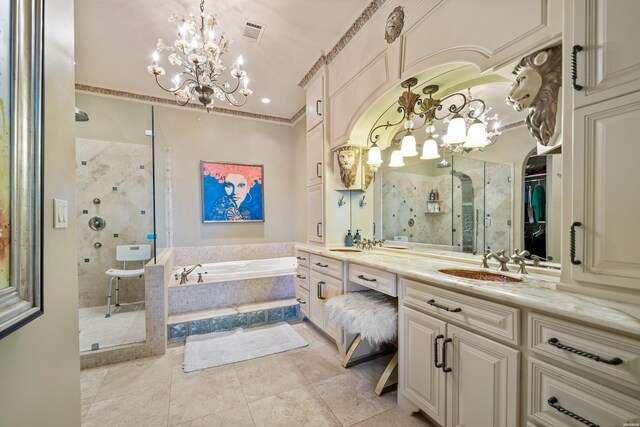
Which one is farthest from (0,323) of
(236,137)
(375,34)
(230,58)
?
(236,137)

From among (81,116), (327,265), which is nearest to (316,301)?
(327,265)

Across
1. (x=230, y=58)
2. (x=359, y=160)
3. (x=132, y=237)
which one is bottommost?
(x=132, y=237)

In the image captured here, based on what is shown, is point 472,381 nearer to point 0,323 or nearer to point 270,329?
point 0,323

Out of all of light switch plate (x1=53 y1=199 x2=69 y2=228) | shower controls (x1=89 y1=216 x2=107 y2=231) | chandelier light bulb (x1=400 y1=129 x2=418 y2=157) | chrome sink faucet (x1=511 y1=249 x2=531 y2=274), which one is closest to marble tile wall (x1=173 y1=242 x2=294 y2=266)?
shower controls (x1=89 y1=216 x2=107 y2=231)

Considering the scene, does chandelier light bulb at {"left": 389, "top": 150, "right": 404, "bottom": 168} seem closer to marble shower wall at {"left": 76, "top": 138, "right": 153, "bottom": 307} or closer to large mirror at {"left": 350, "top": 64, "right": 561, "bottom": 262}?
large mirror at {"left": 350, "top": 64, "right": 561, "bottom": 262}

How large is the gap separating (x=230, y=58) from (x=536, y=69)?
2893mm

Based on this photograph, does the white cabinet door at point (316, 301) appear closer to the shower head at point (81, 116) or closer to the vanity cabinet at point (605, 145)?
the vanity cabinet at point (605, 145)

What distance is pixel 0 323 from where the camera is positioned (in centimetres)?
58

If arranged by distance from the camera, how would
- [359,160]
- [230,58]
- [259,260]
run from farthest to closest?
[259,260] → [230,58] → [359,160]

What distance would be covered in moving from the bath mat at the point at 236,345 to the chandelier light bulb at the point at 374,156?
1.93m

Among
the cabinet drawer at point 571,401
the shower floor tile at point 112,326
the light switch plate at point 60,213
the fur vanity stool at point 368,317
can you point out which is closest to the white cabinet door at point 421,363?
the fur vanity stool at point 368,317

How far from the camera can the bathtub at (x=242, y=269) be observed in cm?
326

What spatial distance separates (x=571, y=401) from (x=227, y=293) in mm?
3003

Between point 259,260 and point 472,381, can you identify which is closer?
point 472,381
